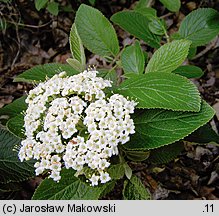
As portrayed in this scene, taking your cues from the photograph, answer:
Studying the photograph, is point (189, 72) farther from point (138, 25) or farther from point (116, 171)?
point (116, 171)

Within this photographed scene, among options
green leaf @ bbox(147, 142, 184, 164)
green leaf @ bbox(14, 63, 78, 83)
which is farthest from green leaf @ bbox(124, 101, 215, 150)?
green leaf @ bbox(14, 63, 78, 83)

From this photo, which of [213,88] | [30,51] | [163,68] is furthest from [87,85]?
[30,51]

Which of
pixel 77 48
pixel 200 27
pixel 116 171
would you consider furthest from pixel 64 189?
pixel 200 27

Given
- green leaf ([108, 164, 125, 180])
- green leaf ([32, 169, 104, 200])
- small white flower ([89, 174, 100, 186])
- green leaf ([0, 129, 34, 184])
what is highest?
small white flower ([89, 174, 100, 186])

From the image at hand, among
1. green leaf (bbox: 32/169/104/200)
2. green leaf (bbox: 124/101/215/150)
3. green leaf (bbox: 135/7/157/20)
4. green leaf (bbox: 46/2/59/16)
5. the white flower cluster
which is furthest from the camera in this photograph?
green leaf (bbox: 46/2/59/16)

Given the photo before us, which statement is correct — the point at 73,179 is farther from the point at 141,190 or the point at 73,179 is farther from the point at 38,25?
the point at 38,25

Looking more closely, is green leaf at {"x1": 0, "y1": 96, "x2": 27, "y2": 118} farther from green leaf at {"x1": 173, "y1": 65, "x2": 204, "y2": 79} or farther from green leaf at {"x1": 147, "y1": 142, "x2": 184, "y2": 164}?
green leaf at {"x1": 173, "y1": 65, "x2": 204, "y2": 79}

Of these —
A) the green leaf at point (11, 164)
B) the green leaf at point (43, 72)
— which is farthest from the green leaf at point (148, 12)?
the green leaf at point (11, 164)
